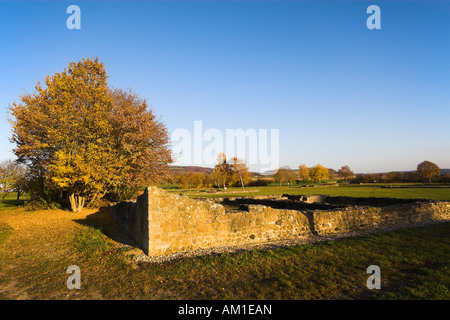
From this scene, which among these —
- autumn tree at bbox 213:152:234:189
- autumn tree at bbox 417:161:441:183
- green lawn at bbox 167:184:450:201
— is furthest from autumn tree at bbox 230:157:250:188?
Result: autumn tree at bbox 417:161:441:183

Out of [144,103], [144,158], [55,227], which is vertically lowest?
[55,227]

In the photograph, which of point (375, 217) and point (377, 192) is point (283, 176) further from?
point (375, 217)

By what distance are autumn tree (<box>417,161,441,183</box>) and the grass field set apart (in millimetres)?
67725

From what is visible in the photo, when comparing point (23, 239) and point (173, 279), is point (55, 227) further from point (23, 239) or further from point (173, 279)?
point (173, 279)

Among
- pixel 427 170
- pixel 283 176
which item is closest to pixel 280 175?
pixel 283 176

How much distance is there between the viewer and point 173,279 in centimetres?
594

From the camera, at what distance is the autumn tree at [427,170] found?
6164cm

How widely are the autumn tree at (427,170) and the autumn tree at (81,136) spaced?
235 ft

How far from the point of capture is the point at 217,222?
9258mm

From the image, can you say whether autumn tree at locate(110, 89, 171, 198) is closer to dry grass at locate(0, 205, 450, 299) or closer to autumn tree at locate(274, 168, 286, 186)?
dry grass at locate(0, 205, 450, 299)
